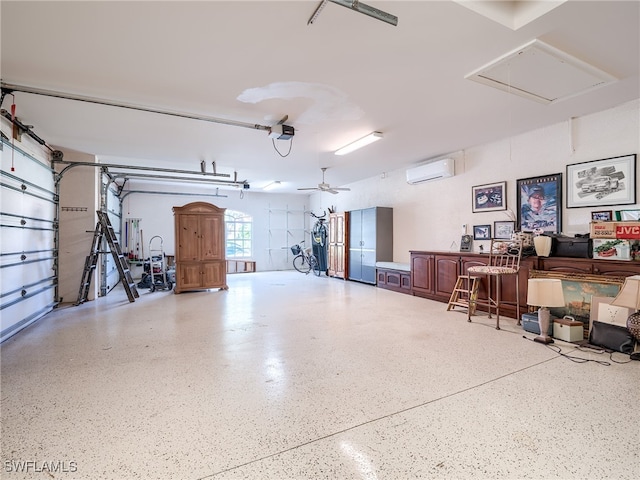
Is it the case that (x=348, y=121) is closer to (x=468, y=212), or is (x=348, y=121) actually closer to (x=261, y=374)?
(x=468, y=212)

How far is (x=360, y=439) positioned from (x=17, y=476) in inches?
73.2

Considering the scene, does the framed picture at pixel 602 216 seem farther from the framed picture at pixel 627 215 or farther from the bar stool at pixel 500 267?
the bar stool at pixel 500 267

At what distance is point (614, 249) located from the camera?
3.72 m

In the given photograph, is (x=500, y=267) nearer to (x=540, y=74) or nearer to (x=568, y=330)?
(x=568, y=330)

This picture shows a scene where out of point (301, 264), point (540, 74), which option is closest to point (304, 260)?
point (301, 264)

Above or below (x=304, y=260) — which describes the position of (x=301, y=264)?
below

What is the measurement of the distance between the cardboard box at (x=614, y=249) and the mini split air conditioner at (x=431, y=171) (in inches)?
116

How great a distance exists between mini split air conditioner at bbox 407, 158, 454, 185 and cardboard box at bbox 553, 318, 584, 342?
3.47 m

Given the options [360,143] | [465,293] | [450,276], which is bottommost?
[465,293]

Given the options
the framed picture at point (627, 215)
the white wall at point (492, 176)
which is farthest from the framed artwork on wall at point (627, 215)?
the white wall at point (492, 176)

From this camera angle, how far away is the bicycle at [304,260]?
439 inches

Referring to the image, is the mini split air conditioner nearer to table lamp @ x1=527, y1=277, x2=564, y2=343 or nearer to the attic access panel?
the attic access panel

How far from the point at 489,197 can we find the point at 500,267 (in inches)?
64.9

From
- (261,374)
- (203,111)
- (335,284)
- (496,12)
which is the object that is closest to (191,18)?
(203,111)
